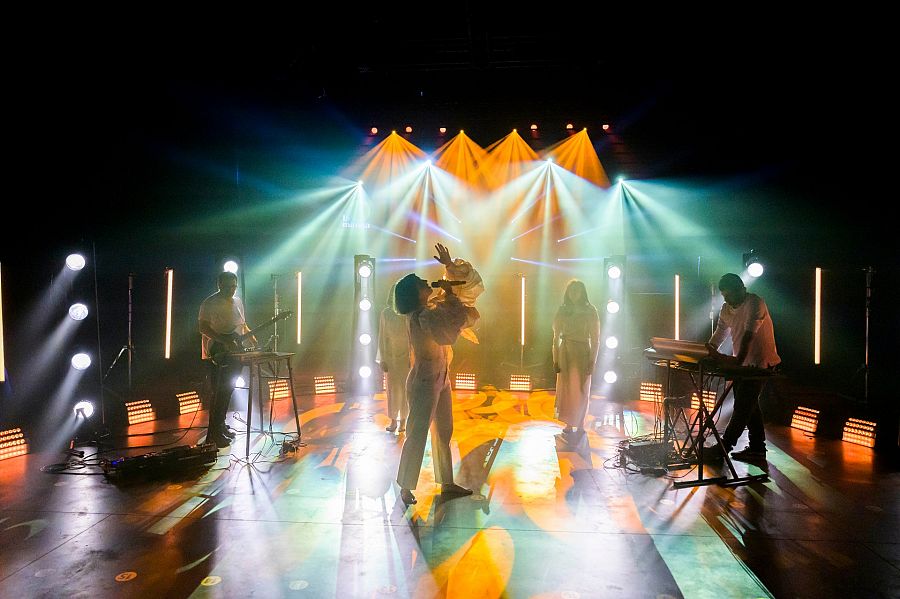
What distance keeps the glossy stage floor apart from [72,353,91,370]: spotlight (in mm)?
1359

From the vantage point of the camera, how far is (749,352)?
5012 millimetres

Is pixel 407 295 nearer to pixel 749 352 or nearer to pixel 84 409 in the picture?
pixel 749 352

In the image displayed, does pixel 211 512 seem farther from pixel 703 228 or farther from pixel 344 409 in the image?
pixel 703 228

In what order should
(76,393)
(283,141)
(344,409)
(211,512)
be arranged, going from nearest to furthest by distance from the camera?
1. (211,512)
2. (76,393)
3. (344,409)
4. (283,141)

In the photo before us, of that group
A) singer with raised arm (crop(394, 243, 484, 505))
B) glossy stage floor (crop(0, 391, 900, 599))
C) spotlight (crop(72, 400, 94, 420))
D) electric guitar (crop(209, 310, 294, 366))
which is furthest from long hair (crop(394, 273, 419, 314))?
spotlight (crop(72, 400, 94, 420))

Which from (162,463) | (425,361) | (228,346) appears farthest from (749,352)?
(162,463)

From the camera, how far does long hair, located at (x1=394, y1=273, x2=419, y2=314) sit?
3939 mm

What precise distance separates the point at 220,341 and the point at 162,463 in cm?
133

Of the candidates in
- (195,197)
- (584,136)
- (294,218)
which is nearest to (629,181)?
(584,136)

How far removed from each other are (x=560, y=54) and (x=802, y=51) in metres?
3.44

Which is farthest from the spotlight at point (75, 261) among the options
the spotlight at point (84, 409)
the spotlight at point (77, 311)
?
the spotlight at point (84, 409)

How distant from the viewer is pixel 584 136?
10883 mm

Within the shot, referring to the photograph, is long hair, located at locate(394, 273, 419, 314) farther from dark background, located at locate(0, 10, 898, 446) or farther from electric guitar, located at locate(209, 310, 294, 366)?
dark background, located at locate(0, 10, 898, 446)

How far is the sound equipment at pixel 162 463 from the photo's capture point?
452 centimetres
